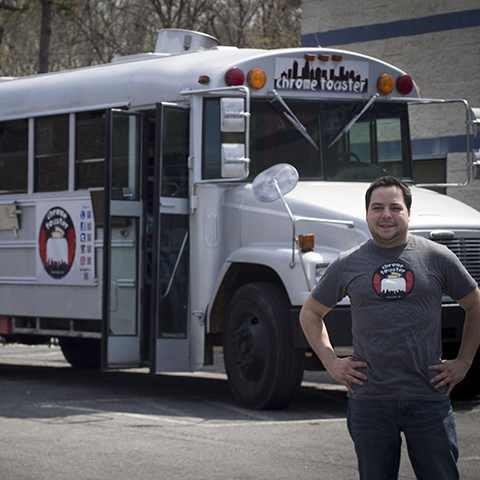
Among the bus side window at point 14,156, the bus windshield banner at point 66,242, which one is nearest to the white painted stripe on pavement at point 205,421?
the bus windshield banner at point 66,242

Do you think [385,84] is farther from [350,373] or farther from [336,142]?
[350,373]

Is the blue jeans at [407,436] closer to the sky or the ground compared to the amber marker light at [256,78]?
closer to the ground

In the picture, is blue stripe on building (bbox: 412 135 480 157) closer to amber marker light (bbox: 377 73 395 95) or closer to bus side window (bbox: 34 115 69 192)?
amber marker light (bbox: 377 73 395 95)

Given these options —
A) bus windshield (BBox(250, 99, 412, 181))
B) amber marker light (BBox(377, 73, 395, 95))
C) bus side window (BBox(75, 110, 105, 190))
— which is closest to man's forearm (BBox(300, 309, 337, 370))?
bus windshield (BBox(250, 99, 412, 181))

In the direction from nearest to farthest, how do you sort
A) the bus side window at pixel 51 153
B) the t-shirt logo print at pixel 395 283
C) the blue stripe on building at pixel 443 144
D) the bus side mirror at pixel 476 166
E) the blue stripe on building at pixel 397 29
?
the t-shirt logo print at pixel 395 283 → the bus side mirror at pixel 476 166 → the bus side window at pixel 51 153 → the blue stripe on building at pixel 443 144 → the blue stripe on building at pixel 397 29

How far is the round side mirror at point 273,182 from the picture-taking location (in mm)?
11875

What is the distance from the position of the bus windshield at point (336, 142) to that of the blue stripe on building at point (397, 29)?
6372mm

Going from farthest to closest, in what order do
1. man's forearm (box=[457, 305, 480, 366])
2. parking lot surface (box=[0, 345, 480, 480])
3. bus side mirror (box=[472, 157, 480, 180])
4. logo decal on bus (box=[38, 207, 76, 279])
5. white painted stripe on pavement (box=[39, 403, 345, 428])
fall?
logo decal on bus (box=[38, 207, 76, 279]) < bus side mirror (box=[472, 157, 480, 180]) < white painted stripe on pavement (box=[39, 403, 345, 428]) < parking lot surface (box=[0, 345, 480, 480]) < man's forearm (box=[457, 305, 480, 366])

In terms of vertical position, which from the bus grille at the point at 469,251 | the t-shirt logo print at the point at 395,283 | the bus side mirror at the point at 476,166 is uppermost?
the bus side mirror at the point at 476,166

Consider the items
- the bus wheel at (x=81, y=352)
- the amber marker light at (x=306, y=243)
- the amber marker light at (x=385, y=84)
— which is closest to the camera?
the amber marker light at (x=306, y=243)

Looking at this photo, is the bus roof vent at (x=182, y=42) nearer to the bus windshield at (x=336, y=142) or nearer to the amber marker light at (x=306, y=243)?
the bus windshield at (x=336, y=142)

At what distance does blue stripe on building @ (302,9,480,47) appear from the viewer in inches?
774

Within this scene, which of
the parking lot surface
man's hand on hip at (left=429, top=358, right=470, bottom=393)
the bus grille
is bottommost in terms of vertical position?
the parking lot surface

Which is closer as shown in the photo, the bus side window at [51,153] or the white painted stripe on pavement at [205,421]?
the white painted stripe on pavement at [205,421]
